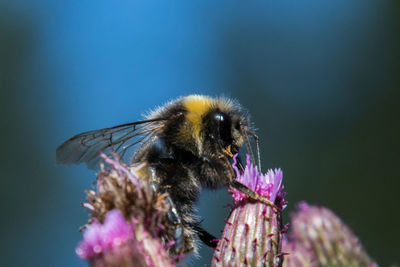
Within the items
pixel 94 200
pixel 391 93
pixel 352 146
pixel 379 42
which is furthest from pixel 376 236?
pixel 94 200

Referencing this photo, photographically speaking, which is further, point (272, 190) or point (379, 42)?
point (379, 42)

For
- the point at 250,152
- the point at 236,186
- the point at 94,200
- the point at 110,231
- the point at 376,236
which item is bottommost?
the point at 110,231

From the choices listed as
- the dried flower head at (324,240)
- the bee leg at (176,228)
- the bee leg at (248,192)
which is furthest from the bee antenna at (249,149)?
the bee leg at (176,228)

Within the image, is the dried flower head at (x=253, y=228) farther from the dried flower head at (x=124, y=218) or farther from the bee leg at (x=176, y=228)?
the dried flower head at (x=124, y=218)

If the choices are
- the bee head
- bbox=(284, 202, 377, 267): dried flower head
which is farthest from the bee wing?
bbox=(284, 202, 377, 267): dried flower head

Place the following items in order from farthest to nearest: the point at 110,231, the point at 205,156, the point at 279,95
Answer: the point at 279,95 < the point at 205,156 < the point at 110,231

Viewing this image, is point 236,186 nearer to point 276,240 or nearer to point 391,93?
point 276,240

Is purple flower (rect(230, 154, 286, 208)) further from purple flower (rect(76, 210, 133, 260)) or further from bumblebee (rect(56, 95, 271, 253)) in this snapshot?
purple flower (rect(76, 210, 133, 260))
